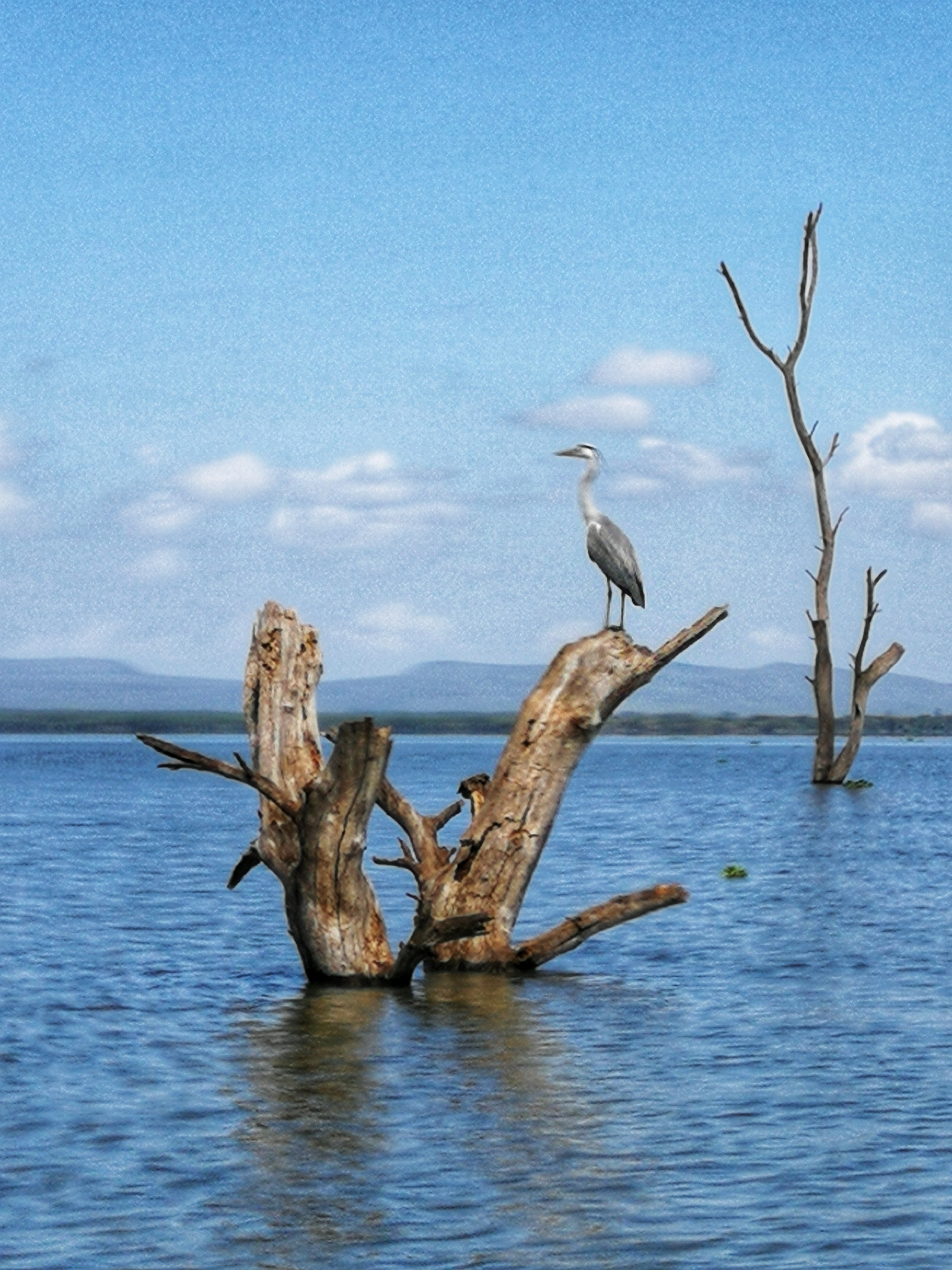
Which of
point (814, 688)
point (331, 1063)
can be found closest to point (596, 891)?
point (331, 1063)

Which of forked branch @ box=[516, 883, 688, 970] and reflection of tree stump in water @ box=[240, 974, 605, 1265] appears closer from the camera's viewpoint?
reflection of tree stump in water @ box=[240, 974, 605, 1265]

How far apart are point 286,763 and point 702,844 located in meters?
23.0

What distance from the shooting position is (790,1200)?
1025 centimetres

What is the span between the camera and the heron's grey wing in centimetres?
2111

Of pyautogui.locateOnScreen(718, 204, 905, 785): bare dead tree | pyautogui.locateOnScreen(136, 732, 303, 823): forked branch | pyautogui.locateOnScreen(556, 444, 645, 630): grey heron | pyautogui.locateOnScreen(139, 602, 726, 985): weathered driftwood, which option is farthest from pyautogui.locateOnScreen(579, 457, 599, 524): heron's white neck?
pyautogui.locateOnScreen(718, 204, 905, 785): bare dead tree

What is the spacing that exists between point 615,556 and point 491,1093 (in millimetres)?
9019

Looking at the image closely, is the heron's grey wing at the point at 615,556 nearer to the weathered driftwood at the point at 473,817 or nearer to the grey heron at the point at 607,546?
the grey heron at the point at 607,546

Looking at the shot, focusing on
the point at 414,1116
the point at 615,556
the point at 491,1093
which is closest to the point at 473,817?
the point at 615,556

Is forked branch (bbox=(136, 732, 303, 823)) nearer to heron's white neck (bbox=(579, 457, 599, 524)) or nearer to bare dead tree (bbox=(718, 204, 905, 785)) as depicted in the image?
heron's white neck (bbox=(579, 457, 599, 524))

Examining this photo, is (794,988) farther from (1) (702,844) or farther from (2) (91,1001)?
(1) (702,844)

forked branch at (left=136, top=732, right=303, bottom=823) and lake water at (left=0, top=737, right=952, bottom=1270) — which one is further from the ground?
forked branch at (left=136, top=732, right=303, bottom=823)

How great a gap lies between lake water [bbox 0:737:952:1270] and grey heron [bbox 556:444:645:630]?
379 cm

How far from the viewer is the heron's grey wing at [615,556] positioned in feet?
69.3

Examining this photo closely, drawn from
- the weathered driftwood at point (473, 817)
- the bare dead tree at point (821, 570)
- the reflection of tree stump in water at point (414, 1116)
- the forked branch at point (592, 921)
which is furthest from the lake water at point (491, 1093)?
the bare dead tree at point (821, 570)
